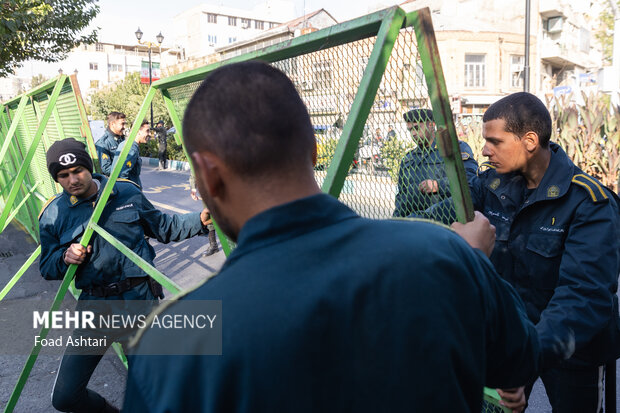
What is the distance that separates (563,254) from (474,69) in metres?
32.5

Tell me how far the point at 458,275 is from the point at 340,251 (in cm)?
23

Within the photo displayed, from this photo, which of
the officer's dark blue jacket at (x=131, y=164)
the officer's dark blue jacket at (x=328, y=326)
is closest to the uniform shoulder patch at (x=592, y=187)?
the officer's dark blue jacket at (x=328, y=326)

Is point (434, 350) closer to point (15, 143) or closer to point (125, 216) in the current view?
point (125, 216)

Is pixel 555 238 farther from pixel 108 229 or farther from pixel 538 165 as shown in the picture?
pixel 108 229

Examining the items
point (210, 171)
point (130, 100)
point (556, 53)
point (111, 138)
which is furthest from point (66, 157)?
point (556, 53)

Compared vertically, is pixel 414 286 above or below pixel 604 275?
above

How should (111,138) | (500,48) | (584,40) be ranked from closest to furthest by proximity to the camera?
(111,138) → (500,48) → (584,40)

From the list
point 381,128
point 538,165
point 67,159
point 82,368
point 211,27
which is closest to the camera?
point 381,128

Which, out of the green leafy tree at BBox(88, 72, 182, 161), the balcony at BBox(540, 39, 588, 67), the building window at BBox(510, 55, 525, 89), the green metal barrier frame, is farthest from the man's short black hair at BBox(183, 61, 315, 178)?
the balcony at BBox(540, 39, 588, 67)

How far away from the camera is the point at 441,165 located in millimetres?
1582

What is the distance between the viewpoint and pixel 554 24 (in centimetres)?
3309

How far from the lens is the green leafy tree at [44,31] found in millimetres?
11545

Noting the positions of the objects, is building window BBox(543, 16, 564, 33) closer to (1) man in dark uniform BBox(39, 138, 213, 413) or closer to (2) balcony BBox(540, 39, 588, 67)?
(2) balcony BBox(540, 39, 588, 67)

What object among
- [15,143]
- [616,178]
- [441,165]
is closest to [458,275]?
[441,165]
